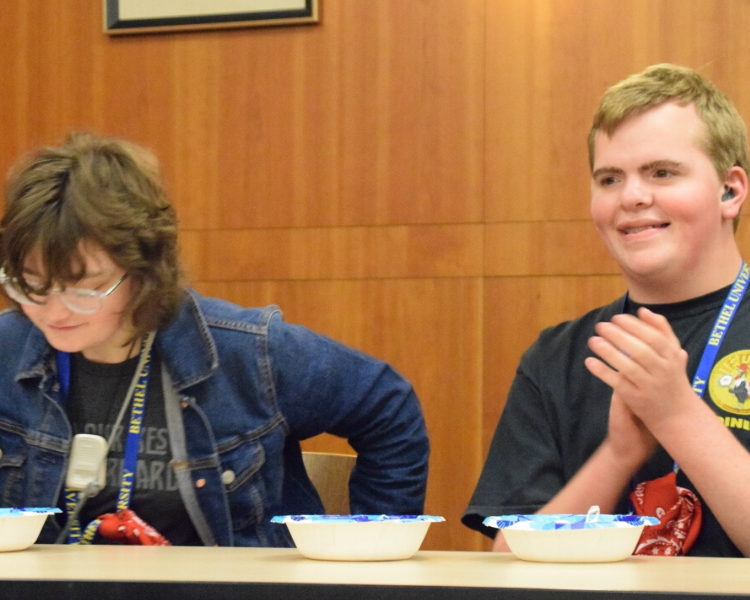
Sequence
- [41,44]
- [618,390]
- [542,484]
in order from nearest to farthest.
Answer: [618,390], [542,484], [41,44]

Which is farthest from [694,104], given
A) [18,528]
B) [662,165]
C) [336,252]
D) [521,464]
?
[336,252]

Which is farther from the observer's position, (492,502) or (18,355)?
(18,355)

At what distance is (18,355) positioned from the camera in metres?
2.29

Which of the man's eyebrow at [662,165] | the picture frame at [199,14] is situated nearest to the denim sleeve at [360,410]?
the man's eyebrow at [662,165]

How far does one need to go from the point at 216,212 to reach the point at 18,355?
6.16 ft

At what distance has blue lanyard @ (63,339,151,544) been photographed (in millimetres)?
2066

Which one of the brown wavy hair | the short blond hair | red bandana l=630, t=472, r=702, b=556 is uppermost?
the short blond hair

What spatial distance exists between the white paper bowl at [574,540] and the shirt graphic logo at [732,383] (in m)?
0.60

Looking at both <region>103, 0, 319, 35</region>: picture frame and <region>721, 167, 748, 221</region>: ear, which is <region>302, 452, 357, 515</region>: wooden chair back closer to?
<region>721, 167, 748, 221</region>: ear

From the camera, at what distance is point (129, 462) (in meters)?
2.11

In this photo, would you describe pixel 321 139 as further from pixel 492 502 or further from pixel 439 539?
pixel 492 502

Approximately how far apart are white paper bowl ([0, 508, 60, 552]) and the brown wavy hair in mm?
516

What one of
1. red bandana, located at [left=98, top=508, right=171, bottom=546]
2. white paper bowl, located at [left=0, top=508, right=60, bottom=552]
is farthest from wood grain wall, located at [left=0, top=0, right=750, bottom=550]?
white paper bowl, located at [left=0, top=508, right=60, bottom=552]

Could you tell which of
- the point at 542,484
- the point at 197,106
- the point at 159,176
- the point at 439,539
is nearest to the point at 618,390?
the point at 542,484
